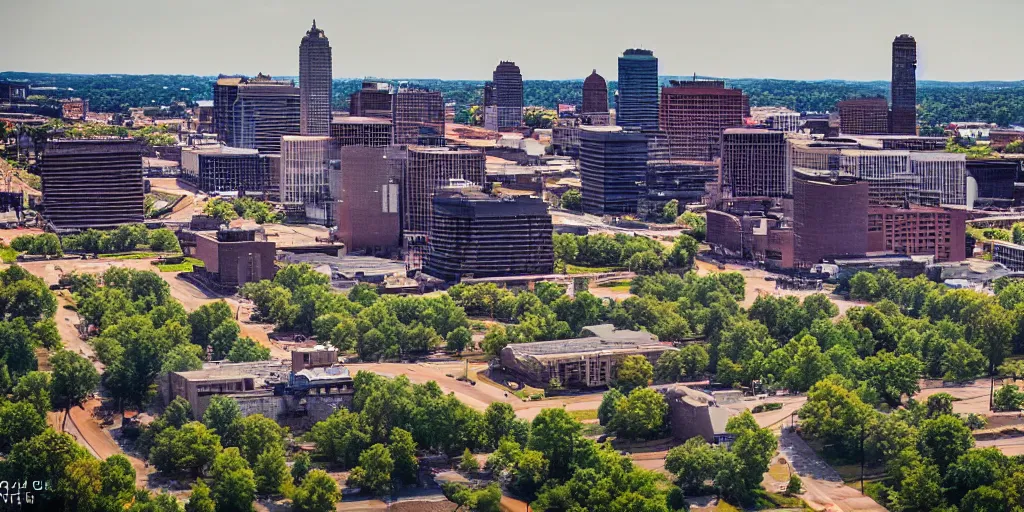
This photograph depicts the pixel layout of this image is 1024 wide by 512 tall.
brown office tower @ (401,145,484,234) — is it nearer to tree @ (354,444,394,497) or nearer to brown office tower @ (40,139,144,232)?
→ brown office tower @ (40,139,144,232)

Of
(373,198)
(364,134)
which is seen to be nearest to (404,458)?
(373,198)

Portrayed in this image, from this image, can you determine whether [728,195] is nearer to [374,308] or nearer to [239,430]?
[374,308]

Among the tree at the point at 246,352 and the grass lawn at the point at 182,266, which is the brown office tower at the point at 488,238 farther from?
the tree at the point at 246,352

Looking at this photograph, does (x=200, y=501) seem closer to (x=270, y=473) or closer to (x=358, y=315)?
(x=270, y=473)

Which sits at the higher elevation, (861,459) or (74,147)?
(74,147)

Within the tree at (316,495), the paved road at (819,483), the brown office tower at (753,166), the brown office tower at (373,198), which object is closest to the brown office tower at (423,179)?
the brown office tower at (373,198)

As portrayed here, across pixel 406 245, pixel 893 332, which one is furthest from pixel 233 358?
pixel 406 245
